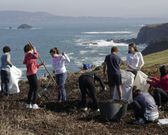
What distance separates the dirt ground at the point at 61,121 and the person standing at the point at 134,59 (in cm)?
151

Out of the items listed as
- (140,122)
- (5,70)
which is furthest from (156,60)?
(140,122)

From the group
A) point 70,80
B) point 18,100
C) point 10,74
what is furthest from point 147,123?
point 70,80

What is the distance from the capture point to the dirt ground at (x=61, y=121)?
13727 mm

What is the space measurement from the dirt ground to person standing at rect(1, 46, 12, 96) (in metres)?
1.30

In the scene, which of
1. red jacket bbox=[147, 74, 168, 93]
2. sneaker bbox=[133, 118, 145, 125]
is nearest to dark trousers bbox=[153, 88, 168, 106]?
red jacket bbox=[147, 74, 168, 93]

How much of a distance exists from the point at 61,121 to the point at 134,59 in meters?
3.88

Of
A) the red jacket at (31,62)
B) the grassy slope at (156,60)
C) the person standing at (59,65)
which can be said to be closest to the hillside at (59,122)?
the person standing at (59,65)

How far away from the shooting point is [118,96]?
56.7ft

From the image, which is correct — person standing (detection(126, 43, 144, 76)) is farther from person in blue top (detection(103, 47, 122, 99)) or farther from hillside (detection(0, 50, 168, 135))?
hillside (detection(0, 50, 168, 135))

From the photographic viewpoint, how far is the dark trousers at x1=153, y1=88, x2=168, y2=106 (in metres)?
16.6

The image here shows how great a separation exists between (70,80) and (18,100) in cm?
456

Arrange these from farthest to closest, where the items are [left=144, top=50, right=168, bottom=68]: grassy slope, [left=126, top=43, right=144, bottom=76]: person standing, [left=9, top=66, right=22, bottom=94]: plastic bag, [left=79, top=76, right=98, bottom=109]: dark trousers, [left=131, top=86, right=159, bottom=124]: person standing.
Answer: [left=144, top=50, right=168, bottom=68]: grassy slope < [left=9, top=66, right=22, bottom=94]: plastic bag < [left=126, top=43, right=144, bottom=76]: person standing < [left=79, top=76, right=98, bottom=109]: dark trousers < [left=131, top=86, right=159, bottom=124]: person standing

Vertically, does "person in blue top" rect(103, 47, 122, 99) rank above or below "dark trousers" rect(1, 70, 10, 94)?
above

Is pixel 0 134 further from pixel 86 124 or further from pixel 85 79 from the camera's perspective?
pixel 85 79
